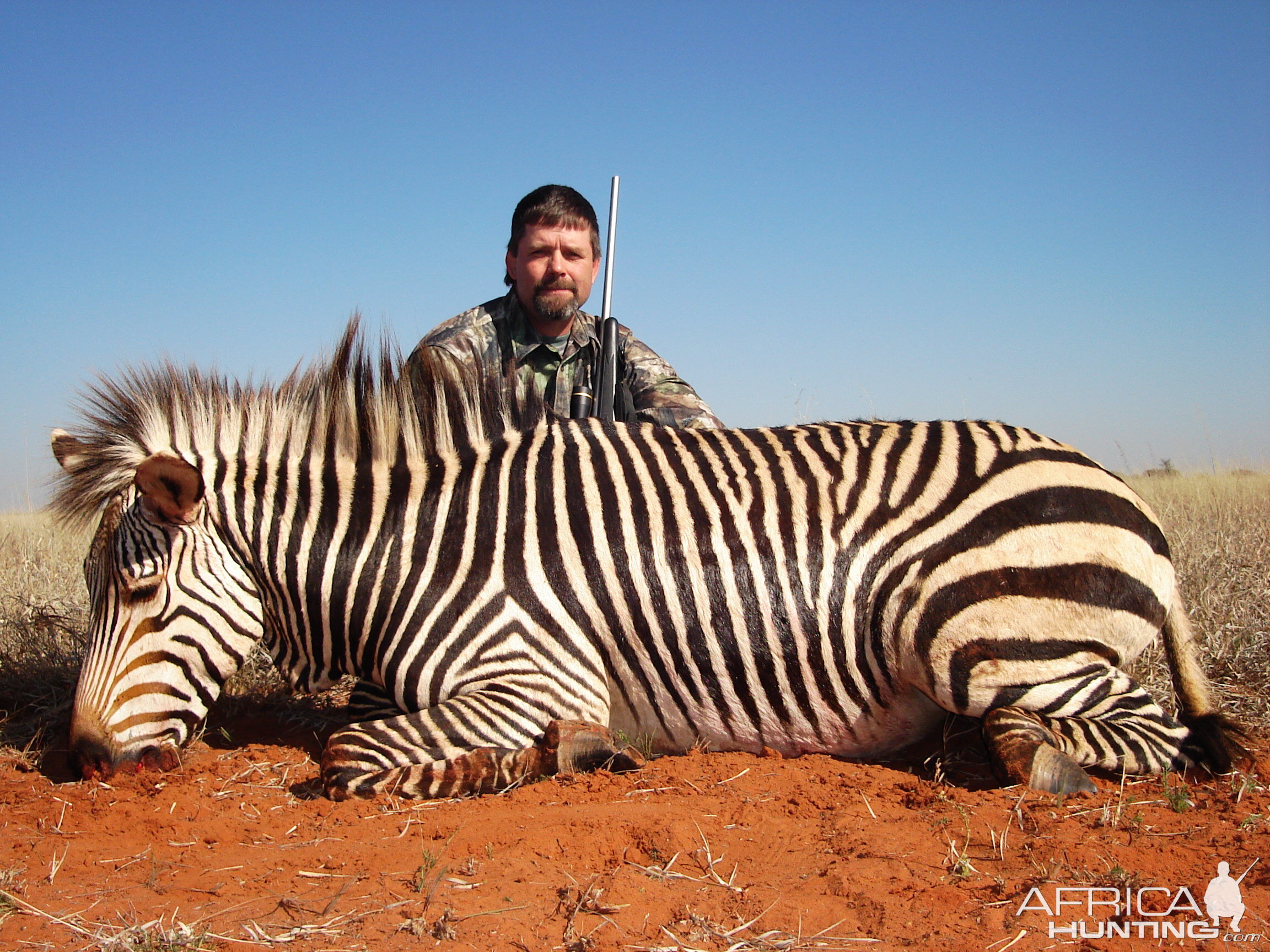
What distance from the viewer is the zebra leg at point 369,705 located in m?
3.87

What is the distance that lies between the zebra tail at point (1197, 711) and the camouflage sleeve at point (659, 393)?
2.57 meters

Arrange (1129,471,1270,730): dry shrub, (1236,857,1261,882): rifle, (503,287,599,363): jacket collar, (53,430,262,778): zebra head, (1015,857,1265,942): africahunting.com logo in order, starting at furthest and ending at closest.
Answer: (503,287,599,363): jacket collar < (1129,471,1270,730): dry shrub < (53,430,262,778): zebra head < (1236,857,1261,882): rifle < (1015,857,1265,942): africahunting.com logo

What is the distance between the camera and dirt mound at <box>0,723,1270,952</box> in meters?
2.16

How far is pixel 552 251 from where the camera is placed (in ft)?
19.4

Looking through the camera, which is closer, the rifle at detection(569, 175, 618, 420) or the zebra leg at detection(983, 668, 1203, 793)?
the zebra leg at detection(983, 668, 1203, 793)

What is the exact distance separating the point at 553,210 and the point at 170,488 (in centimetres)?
340

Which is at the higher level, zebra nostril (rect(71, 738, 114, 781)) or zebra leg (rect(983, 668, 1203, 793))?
zebra leg (rect(983, 668, 1203, 793))

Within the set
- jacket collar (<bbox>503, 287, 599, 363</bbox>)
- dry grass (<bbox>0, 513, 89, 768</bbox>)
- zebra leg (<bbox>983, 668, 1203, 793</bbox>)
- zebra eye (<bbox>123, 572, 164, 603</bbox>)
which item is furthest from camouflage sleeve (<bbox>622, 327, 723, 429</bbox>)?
dry grass (<bbox>0, 513, 89, 768</bbox>)

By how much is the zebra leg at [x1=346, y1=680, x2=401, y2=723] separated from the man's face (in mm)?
2880

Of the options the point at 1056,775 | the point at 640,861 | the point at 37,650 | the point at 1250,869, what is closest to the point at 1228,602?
the point at 1056,775

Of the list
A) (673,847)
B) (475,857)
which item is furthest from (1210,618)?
(475,857)

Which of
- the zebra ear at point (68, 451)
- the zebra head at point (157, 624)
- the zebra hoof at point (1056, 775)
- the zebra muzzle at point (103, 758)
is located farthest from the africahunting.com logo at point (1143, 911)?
the zebra ear at point (68, 451)

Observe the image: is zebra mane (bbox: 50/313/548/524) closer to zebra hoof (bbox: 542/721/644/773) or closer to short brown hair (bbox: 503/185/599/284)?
zebra hoof (bbox: 542/721/644/773)

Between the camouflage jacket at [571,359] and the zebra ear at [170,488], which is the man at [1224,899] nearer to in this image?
the zebra ear at [170,488]
